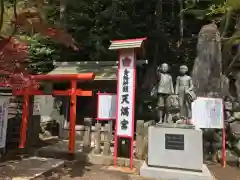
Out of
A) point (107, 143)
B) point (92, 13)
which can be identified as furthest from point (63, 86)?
point (107, 143)

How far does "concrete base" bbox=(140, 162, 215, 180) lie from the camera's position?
5.62m

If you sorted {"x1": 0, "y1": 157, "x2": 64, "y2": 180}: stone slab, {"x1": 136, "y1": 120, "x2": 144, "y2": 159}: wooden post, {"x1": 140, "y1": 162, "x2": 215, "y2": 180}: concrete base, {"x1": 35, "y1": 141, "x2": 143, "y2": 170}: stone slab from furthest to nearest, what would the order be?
1. {"x1": 136, "y1": 120, "x2": 144, "y2": 159}: wooden post
2. {"x1": 35, "y1": 141, "x2": 143, "y2": 170}: stone slab
3. {"x1": 140, "y1": 162, "x2": 215, "y2": 180}: concrete base
4. {"x1": 0, "y1": 157, "x2": 64, "y2": 180}: stone slab

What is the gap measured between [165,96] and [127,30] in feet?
21.6

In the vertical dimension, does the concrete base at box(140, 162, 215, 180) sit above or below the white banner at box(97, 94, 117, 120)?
below

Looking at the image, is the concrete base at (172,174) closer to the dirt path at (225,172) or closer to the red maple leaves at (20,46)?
the dirt path at (225,172)

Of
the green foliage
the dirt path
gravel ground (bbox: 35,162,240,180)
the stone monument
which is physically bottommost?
the dirt path

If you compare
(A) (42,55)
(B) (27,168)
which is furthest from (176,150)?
(A) (42,55)

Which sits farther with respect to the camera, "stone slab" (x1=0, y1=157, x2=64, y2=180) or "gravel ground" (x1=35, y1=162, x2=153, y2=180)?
"gravel ground" (x1=35, y1=162, x2=153, y2=180)

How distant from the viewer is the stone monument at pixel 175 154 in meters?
5.82

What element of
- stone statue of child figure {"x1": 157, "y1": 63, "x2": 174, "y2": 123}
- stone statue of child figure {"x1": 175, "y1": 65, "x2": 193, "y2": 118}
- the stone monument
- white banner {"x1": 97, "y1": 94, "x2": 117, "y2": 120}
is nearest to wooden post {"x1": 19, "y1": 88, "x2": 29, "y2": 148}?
white banner {"x1": 97, "y1": 94, "x2": 117, "y2": 120}

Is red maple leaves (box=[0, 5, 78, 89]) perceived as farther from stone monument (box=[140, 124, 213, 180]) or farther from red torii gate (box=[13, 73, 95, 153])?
stone monument (box=[140, 124, 213, 180])

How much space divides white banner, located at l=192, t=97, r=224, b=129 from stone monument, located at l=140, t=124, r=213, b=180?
1.51m

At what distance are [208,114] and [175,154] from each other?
85.2 inches

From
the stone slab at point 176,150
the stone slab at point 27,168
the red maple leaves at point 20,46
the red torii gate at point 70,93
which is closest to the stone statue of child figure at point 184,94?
the stone slab at point 176,150
